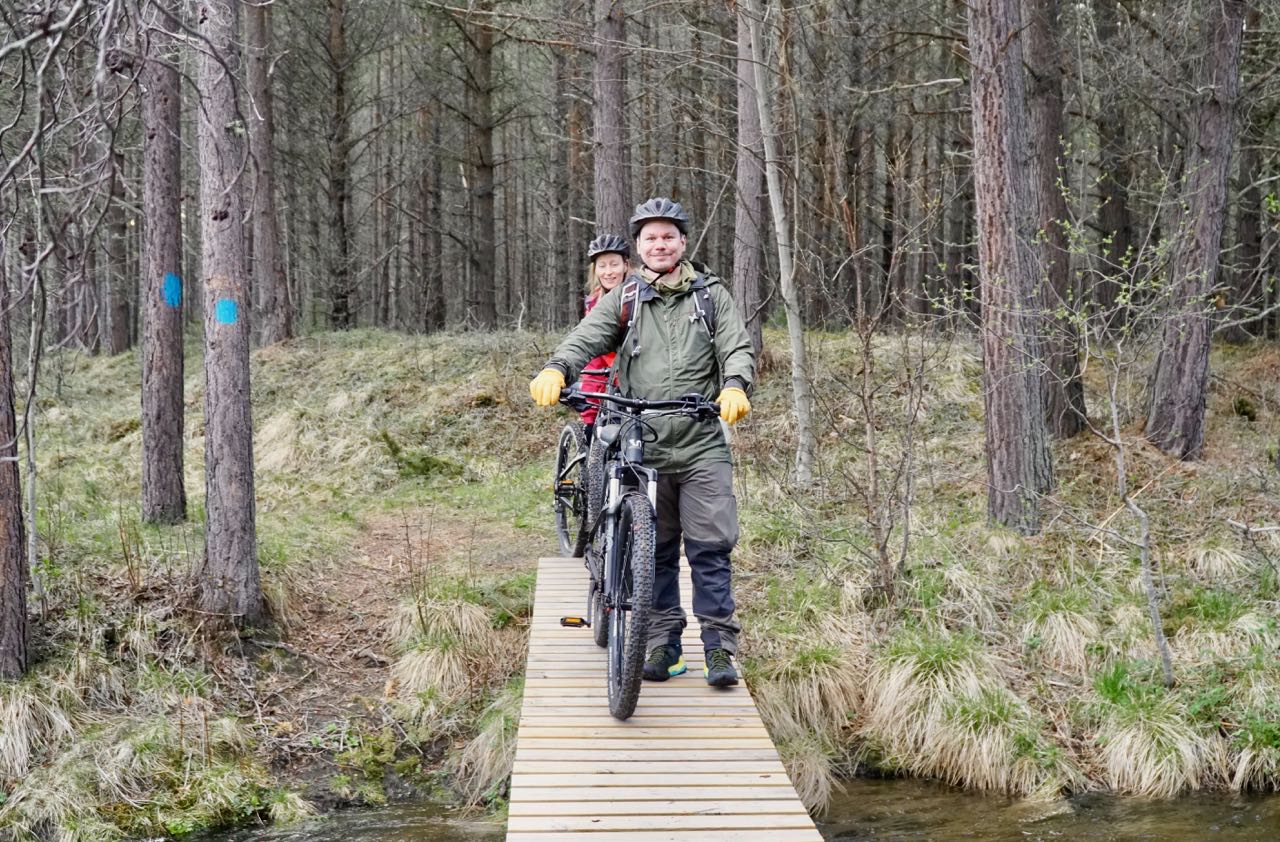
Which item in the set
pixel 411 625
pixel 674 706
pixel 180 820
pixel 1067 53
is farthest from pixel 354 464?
pixel 1067 53

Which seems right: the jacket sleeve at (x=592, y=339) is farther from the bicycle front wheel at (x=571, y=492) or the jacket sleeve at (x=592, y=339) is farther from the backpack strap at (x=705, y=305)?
the bicycle front wheel at (x=571, y=492)

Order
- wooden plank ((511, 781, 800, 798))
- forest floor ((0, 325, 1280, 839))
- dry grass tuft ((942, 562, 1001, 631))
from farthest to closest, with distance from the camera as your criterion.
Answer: dry grass tuft ((942, 562, 1001, 631)) < forest floor ((0, 325, 1280, 839)) < wooden plank ((511, 781, 800, 798))

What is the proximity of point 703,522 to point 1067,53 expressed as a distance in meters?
12.8

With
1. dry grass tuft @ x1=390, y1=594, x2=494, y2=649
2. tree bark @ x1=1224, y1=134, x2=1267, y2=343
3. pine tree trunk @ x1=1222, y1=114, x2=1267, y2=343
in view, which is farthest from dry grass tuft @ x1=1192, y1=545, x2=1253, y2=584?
tree bark @ x1=1224, y1=134, x2=1267, y2=343

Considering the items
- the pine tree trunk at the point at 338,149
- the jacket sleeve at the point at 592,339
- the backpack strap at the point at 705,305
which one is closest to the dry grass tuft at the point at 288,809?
the jacket sleeve at the point at 592,339

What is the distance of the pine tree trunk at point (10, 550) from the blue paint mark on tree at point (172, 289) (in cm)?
293

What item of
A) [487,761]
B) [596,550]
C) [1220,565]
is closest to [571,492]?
[596,550]

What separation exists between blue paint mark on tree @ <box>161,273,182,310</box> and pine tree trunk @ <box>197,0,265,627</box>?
2076 millimetres

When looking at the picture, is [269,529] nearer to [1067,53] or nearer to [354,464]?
[354,464]

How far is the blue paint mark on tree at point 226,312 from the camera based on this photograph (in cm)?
638

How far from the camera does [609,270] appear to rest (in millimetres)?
6738

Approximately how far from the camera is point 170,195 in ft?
27.7

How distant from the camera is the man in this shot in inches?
182

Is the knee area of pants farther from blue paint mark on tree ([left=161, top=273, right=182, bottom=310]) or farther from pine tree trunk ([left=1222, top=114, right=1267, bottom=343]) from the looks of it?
pine tree trunk ([left=1222, top=114, right=1267, bottom=343])
